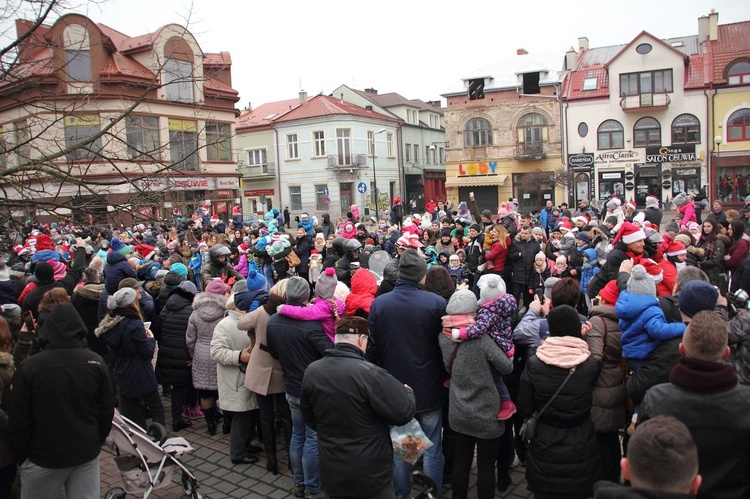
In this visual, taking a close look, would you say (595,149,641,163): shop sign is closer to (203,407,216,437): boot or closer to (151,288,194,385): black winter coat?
(151,288,194,385): black winter coat

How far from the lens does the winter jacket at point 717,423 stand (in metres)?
2.88

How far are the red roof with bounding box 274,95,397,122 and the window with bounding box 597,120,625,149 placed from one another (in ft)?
57.9

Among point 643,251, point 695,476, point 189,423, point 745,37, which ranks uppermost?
point 745,37

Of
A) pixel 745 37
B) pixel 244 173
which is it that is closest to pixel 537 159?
pixel 745 37

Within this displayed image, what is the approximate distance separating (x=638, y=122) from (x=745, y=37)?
8.09m

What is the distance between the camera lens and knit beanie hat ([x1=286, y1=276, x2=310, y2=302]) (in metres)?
5.05

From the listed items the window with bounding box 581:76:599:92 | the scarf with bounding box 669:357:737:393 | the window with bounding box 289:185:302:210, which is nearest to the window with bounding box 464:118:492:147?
the window with bounding box 581:76:599:92

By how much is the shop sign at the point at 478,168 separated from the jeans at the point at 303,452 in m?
39.5

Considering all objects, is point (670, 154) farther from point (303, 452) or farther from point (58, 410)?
point (58, 410)

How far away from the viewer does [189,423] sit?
7.00 meters

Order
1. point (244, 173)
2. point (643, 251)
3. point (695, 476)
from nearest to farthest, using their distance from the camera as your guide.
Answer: point (695, 476) → point (643, 251) → point (244, 173)

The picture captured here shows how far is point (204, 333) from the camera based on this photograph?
6.49 metres

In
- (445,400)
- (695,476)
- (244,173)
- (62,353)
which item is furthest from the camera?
(244,173)

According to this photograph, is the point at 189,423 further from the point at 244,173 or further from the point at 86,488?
the point at 244,173
